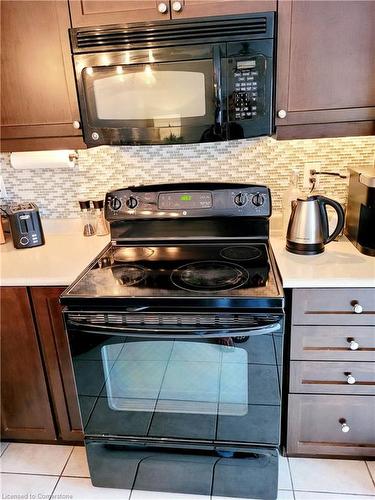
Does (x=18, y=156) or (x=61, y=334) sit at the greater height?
(x=18, y=156)

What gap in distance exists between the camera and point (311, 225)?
4.75ft

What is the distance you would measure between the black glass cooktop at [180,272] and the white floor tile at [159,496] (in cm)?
88

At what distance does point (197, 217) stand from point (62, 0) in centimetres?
98

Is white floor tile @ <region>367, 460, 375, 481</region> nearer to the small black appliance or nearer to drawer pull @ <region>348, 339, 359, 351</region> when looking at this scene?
drawer pull @ <region>348, 339, 359, 351</region>

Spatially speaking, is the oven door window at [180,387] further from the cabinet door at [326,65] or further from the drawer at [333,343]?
Result: the cabinet door at [326,65]

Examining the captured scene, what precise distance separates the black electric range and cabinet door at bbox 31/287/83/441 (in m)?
0.19

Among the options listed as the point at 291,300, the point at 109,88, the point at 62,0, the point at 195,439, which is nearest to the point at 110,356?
the point at 195,439

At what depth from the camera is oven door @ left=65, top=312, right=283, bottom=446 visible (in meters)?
1.22

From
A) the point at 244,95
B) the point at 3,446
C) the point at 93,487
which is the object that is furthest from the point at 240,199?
the point at 3,446

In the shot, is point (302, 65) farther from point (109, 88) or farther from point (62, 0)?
point (62, 0)

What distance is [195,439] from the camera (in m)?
1.39

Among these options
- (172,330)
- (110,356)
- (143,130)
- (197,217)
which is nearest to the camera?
(172,330)

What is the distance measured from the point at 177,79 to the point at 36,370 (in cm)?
133

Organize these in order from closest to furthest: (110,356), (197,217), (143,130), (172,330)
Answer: (172,330) → (110,356) → (143,130) → (197,217)
